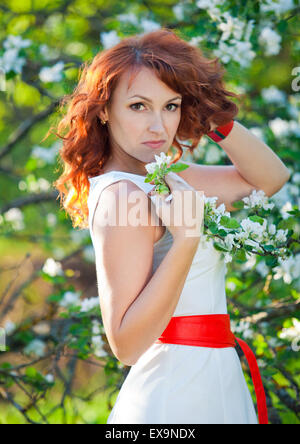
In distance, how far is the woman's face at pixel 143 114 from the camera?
157 centimetres

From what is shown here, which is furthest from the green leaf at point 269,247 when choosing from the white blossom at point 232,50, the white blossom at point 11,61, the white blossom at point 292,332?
the white blossom at point 11,61

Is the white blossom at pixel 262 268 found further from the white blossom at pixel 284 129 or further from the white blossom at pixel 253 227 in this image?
the white blossom at pixel 253 227

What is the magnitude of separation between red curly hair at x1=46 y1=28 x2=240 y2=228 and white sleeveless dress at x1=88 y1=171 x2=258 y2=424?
0.66 ft

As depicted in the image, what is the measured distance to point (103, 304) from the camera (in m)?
1.35

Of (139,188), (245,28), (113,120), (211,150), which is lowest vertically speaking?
(211,150)

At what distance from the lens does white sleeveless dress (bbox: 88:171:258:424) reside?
141 cm

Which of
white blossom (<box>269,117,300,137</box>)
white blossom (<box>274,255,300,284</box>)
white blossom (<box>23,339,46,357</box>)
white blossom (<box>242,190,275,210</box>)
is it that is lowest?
white blossom (<box>23,339,46,357</box>)

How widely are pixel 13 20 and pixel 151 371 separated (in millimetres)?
3399

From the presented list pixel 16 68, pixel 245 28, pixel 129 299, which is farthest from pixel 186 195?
pixel 16 68

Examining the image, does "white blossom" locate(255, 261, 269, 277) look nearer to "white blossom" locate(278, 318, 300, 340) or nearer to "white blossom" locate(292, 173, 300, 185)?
"white blossom" locate(278, 318, 300, 340)

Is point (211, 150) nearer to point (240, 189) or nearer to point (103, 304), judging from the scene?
point (240, 189)

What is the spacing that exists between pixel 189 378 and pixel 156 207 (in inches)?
18.4

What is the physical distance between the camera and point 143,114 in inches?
62.4

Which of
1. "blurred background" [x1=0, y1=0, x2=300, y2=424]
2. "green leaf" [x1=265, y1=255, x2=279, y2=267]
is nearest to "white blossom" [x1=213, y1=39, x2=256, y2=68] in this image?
"blurred background" [x1=0, y1=0, x2=300, y2=424]
